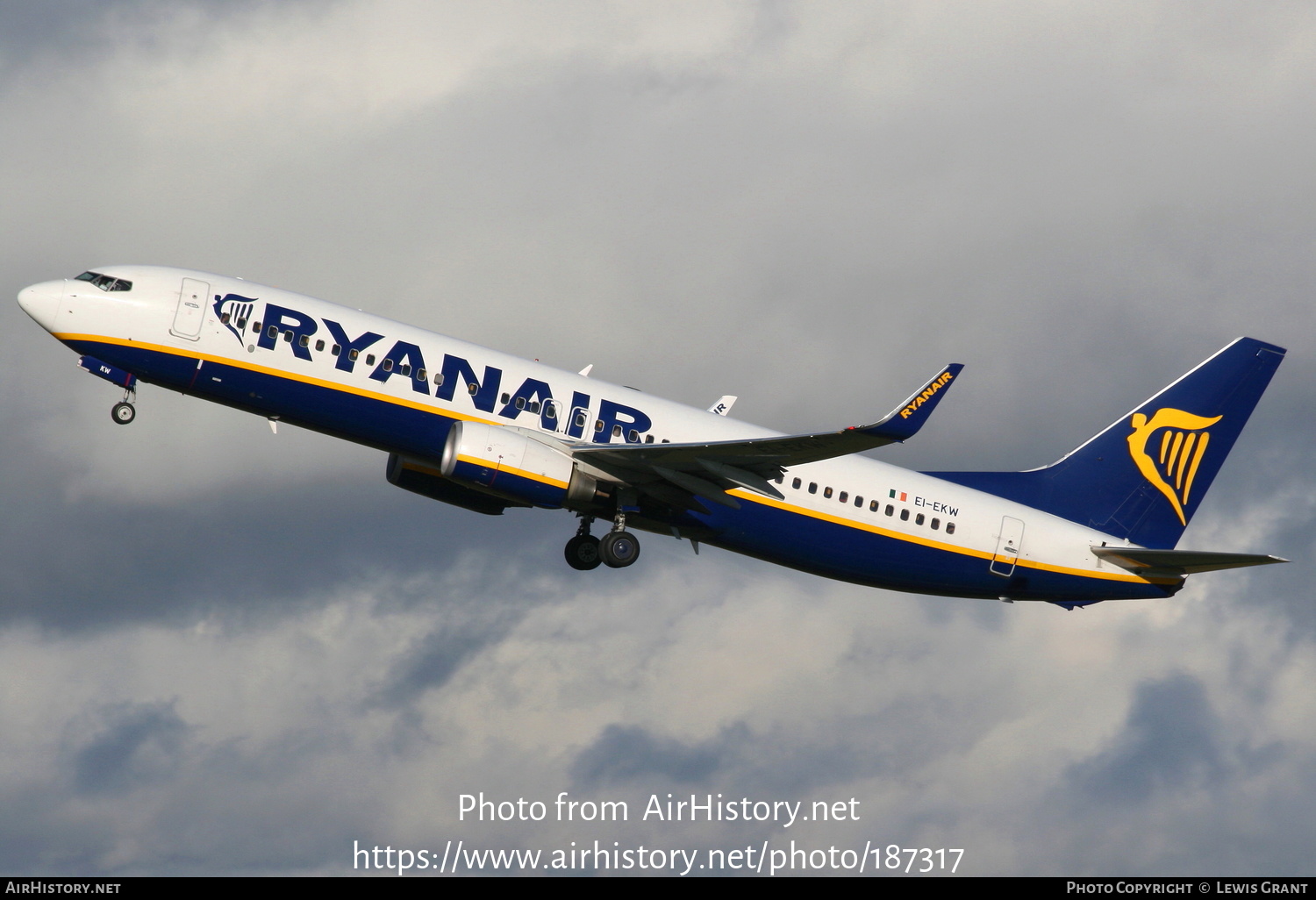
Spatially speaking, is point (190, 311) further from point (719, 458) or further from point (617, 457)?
point (719, 458)

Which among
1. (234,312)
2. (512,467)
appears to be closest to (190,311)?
(234,312)

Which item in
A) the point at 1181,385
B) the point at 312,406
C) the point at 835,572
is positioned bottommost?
the point at 835,572

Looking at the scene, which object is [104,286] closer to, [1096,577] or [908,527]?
[908,527]

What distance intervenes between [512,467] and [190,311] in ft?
34.0

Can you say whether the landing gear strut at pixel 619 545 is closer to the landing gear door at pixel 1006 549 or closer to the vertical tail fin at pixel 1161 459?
the landing gear door at pixel 1006 549

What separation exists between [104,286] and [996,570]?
29.9m

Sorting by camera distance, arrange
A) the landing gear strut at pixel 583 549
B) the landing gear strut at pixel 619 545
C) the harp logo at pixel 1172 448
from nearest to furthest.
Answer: the landing gear strut at pixel 619 545, the landing gear strut at pixel 583 549, the harp logo at pixel 1172 448

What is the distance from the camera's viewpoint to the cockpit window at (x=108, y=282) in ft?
135

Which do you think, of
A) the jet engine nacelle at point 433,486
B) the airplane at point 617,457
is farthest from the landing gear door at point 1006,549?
the jet engine nacelle at point 433,486

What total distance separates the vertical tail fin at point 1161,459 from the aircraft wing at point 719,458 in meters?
12.2

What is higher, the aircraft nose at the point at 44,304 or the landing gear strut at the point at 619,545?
the aircraft nose at the point at 44,304

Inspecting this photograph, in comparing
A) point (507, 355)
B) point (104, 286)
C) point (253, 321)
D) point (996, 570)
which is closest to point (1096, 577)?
point (996, 570)

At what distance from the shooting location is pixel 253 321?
4112 cm

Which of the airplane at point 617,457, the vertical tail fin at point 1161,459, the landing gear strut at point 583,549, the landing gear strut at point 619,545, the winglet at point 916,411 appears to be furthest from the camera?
the vertical tail fin at point 1161,459
